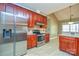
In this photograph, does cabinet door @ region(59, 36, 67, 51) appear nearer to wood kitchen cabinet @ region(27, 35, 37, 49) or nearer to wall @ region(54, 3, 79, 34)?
wood kitchen cabinet @ region(27, 35, 37, 49)

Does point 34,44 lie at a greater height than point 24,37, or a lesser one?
lesser

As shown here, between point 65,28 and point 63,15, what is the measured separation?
0.97m

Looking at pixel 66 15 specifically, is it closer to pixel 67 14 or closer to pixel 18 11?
pixel 67 14

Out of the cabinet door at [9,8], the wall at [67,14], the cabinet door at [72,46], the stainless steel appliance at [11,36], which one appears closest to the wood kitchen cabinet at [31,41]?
the stainless steel appliance at [11,36]

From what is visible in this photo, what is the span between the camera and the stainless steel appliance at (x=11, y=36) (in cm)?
267

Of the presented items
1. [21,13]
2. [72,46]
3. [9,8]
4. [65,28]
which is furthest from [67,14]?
[9,8]

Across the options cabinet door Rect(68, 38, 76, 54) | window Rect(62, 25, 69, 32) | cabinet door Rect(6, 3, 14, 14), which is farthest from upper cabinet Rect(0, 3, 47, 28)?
window Rect(62, 25, 69, 32)

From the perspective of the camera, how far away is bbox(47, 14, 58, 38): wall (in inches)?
288

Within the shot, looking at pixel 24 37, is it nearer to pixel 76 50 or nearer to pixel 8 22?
pixel 8 22

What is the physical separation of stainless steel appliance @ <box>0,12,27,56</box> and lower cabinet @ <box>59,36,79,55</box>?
1773 mm

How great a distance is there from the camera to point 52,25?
7430 millimetres

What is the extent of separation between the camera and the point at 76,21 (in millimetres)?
6793

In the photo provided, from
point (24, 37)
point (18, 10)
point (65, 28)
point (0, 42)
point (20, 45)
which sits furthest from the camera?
point (65, 28)

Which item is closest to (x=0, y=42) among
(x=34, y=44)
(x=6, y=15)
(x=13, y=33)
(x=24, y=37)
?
(x=13, y=33)
